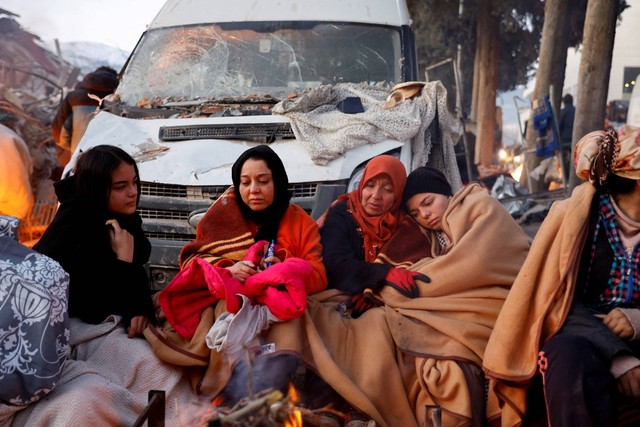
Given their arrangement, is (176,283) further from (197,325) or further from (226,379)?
(226,379)

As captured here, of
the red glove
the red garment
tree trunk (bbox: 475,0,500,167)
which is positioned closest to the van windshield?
the red garment

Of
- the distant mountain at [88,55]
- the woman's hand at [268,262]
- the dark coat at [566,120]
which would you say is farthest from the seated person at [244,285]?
the distant mountain at [88,55]

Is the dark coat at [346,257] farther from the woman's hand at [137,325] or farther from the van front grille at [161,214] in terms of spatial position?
the van front grille at [161,214]

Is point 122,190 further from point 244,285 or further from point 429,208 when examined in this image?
point 429,208

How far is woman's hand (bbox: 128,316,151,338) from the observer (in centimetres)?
395

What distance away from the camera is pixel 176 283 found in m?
4.05

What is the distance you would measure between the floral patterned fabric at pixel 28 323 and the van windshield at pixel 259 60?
331 cm

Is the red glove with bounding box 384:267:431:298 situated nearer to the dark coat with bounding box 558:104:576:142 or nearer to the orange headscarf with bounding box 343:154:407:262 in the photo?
the orange headscarf with bounding box 343:154:407:262

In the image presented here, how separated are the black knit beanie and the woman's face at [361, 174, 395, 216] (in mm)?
110

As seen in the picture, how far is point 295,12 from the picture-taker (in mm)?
6891

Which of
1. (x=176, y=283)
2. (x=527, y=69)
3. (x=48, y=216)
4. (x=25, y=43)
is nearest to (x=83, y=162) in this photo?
(x=176, y=283)

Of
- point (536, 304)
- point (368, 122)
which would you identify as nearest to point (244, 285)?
point (536, 304)

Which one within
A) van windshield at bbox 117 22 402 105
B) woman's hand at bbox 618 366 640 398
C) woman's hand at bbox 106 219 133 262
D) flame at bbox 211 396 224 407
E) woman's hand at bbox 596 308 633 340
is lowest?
flame at bbox 211 396 224 407

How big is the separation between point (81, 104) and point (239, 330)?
→ 249 inches
